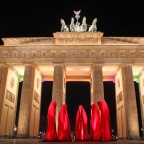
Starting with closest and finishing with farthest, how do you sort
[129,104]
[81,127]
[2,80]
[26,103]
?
[81,127] < [129,104] < [26,103] < [2,80]

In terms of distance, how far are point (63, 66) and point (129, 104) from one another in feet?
34.3

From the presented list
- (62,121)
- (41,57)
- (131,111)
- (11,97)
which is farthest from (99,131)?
(11,97)

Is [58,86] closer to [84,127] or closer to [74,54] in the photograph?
[74,54]

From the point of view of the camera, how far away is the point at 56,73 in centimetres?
2923

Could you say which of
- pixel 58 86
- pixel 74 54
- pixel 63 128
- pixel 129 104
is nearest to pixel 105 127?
pixel 63 128

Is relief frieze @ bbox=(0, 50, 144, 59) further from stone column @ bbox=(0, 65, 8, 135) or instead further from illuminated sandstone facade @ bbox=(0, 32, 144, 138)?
stone column @ bbox=(0, 65, 8, 135)

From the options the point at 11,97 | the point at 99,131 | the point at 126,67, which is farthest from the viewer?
the point at 11,97

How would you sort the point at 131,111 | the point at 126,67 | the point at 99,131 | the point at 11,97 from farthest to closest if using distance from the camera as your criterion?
the point at 11,97
the point at 126,67
the point at 131,111
the point at 99,131

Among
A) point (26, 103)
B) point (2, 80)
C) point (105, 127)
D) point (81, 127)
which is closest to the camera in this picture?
point (105, 127)

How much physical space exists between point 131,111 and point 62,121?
51.1ft

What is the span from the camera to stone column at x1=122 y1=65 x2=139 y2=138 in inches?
1033

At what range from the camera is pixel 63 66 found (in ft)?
98.1

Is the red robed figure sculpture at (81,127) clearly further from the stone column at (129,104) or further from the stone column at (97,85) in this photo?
the stone column at (129,104)

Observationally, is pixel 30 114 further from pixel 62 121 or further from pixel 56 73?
pixel 62 121
